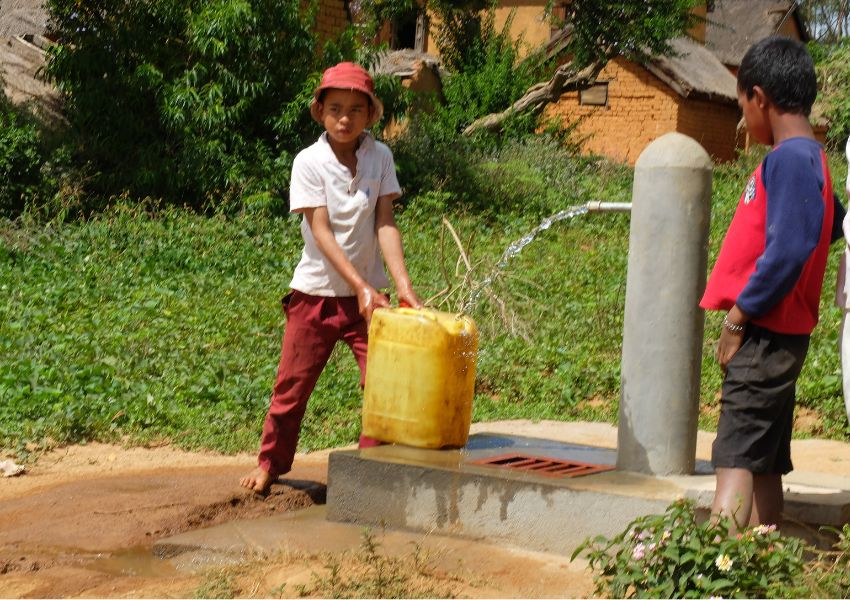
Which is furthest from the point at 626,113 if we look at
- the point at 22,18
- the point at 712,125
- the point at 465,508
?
the point at 465,508

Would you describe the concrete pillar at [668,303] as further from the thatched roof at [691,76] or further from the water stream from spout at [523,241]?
the thatched roof at [691,76]

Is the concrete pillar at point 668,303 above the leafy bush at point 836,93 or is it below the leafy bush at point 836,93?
below

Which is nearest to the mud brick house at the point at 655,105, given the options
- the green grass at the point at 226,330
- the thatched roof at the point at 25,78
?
the thatched roof at the point at 25,78

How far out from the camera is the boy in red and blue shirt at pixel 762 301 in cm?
356

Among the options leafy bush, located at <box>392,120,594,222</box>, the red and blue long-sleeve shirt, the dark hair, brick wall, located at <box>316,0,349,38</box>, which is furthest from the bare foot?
brick wall, located at <box>316,0,349,38</box>

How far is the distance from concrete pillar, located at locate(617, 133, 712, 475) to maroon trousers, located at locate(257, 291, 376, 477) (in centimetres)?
111

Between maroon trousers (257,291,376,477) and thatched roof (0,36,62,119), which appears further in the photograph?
thatched roof (0,36,62,119)

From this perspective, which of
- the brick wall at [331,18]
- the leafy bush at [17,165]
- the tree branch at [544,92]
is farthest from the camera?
the tree branch at [544,92]

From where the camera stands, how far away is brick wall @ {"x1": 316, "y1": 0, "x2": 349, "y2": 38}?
19.7 m

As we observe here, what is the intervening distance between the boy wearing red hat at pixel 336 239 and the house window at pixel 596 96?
69.1ft

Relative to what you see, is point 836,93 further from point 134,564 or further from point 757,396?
point 134,564

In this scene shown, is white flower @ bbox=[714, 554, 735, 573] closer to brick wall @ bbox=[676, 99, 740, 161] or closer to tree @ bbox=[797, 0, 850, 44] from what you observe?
brick wall @ bbox=[676, 99, 740, 161]

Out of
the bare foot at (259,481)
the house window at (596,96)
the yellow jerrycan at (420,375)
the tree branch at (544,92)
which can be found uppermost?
the house window at (596,96)

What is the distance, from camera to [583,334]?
946 cm
